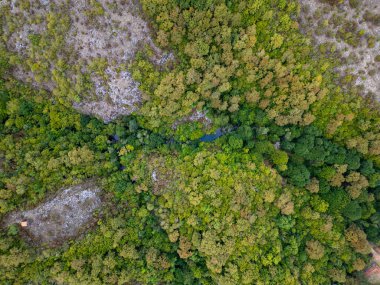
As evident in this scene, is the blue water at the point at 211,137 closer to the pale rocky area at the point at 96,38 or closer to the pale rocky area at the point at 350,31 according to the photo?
the pale rocky area at the point at 96,38

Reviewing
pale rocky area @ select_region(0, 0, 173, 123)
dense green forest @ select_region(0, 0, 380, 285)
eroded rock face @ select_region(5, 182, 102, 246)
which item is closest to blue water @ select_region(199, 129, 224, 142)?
dense green forest @ select_region(0, 0, 380, 285)

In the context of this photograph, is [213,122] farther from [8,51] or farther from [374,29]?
[8,51]

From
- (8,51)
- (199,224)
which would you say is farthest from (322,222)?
(8,51)

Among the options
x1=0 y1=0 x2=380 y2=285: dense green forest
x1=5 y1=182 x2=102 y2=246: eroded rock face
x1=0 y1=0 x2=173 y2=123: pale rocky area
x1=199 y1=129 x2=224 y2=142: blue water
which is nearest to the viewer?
x1=0 y1=0 x2=173 y2=123: pale rocky area

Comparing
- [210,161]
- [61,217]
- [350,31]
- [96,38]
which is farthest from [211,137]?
[61,217]

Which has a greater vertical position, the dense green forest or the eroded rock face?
the dense green forest

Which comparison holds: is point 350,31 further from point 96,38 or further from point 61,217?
point 61,217

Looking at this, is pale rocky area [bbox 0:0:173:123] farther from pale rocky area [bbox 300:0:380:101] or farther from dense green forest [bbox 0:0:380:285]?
pale rocky area [bbox 300:0:380:101]

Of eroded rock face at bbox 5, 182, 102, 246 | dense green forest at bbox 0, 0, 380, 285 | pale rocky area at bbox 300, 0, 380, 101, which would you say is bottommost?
eroded rock face at bbox 5, 182, 102, 246

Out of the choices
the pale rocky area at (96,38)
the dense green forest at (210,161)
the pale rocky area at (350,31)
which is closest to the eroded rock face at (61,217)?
the dense green forest at (210,161)
